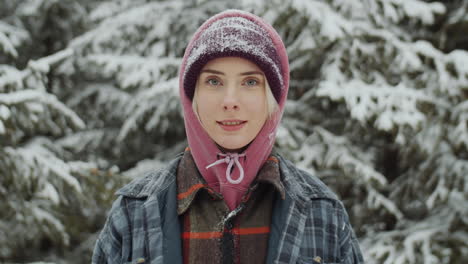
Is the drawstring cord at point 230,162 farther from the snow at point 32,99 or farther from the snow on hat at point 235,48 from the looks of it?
the snow at point 32,99

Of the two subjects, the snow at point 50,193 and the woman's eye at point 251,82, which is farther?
the snow at point 50,193

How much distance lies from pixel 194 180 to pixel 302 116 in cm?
305

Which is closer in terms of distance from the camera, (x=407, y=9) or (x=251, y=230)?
(x=251, y=230)

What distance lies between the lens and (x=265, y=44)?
4.88ft

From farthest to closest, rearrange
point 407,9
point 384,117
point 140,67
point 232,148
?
point 140,67 < point 407,9 < point 384,117 < point 232,148

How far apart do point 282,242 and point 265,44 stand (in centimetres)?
68

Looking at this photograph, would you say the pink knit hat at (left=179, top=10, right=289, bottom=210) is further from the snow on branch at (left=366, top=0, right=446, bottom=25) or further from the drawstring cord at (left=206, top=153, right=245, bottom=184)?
the snow on branch at (left=366, top=0, right=446, bottom=25)

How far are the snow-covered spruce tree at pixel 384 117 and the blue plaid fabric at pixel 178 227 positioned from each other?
1.92 metres

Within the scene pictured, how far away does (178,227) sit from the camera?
1.42m

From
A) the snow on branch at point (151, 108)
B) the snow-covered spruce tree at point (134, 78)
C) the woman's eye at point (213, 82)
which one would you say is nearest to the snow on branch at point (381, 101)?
the snow-covered spruce tree at point (134, 78)

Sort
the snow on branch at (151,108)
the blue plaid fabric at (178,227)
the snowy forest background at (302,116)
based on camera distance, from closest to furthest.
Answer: the blue plaid fabric at (178,227)
the snowy forest background at (302,116)
the snow on branch at (151,108)

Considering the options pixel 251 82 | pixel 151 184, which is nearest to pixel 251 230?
pixel 151 184

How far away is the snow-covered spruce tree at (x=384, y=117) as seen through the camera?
11.6 feet

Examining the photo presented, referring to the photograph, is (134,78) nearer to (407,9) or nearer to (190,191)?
(407,9)
